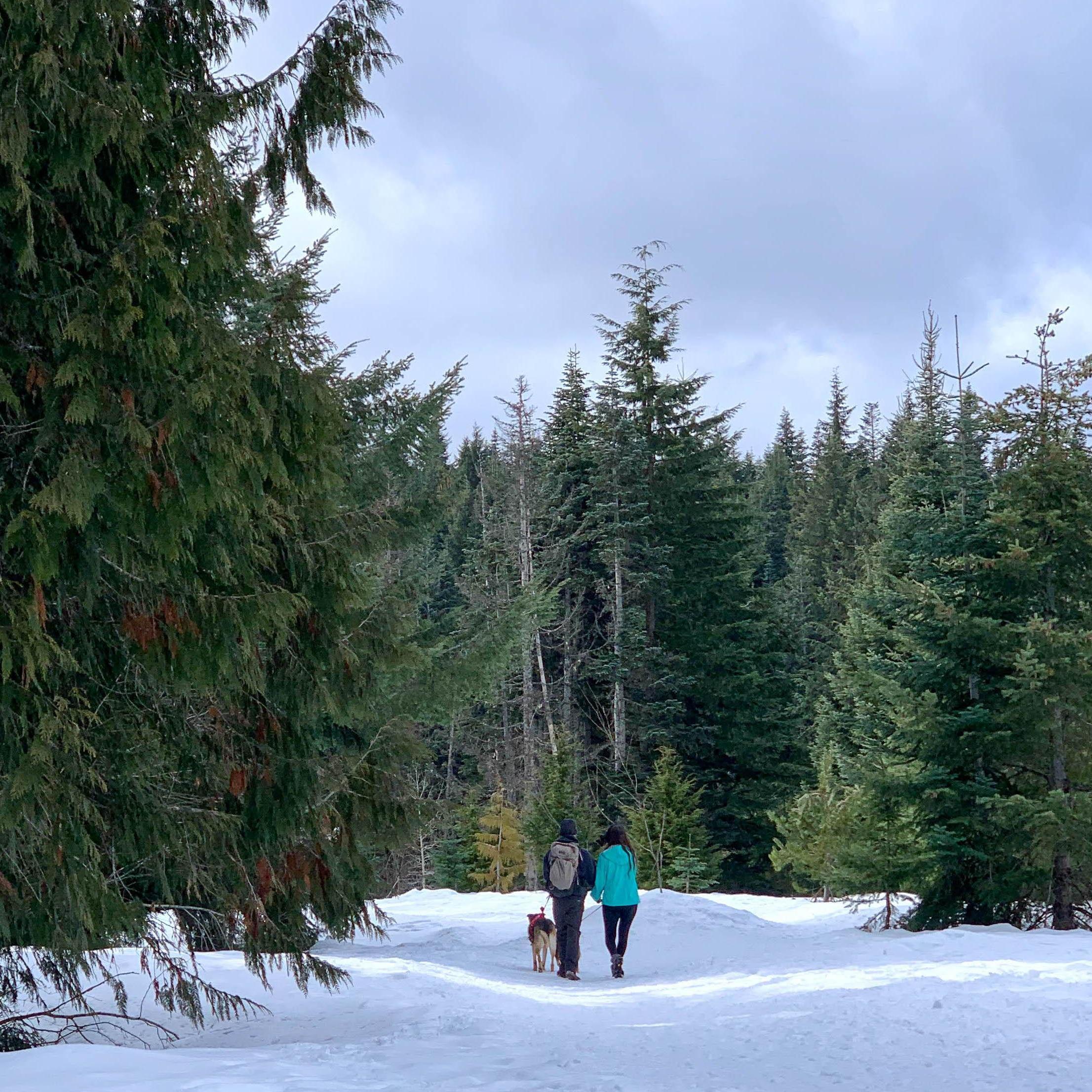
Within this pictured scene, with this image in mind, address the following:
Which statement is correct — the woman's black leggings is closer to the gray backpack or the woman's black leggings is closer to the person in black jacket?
the person in black jacket

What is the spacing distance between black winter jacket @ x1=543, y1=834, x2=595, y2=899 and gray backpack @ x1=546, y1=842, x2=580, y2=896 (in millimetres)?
23

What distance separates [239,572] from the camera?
5984mm

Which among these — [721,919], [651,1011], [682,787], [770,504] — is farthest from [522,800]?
[770,504]

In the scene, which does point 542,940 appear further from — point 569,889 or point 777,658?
point 777,658

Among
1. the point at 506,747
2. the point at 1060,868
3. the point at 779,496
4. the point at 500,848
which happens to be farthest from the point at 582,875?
the point at 779,496

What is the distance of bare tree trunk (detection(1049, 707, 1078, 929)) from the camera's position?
46.3ft

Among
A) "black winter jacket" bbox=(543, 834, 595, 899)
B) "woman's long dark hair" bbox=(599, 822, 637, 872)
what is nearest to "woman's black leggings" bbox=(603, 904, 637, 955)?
"black winter jacket" bbox=(543, 834, 595, 899)

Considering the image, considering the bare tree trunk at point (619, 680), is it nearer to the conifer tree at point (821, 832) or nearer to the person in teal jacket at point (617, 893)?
the conifer tree at point (821, 832)

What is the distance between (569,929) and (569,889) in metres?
0.41

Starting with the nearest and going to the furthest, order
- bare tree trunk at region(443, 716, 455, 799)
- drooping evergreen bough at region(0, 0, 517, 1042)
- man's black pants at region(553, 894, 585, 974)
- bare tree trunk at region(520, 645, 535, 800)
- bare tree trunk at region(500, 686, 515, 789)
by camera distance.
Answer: drooping evergreen bough at region(0, 0, 517, 1042)
man's black pants at region(553, 894, 585, 974)
bare tree trunk at region(520, 645, 535, 800)
bare tree trunk at region(500, 686, 515, 789)
bare tree trunk at region(443, 716, 455, 799)

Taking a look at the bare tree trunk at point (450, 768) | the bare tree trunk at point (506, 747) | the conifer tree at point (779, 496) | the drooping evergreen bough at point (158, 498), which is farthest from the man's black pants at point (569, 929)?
the conifer tree at point (779, 496)

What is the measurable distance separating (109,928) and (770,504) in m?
71.9

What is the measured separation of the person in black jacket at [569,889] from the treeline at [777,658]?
1388mm

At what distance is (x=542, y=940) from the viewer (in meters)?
11.7
